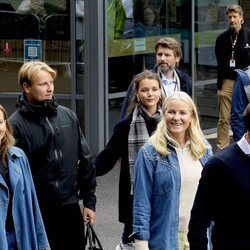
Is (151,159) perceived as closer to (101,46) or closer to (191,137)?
(191,137)

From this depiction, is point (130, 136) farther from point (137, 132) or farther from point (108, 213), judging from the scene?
point (108, 213)

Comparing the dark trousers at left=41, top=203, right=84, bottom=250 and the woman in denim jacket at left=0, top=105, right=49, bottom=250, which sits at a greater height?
the woman in denim jacket at left=0, top=105, right=49, bottom=250

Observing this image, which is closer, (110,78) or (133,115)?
(133,115)

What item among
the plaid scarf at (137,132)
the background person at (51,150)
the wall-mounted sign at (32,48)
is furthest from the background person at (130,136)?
the wall-mounted sign at (32,48)

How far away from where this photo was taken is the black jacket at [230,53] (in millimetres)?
11952

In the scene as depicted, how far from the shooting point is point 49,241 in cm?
596

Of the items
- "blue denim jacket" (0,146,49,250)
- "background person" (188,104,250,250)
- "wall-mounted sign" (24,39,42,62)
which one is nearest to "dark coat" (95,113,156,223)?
"blue denim jacket" (0,146,49,250)

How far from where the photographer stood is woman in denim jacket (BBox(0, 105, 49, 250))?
5.16 m

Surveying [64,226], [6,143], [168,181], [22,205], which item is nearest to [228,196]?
[168,181]

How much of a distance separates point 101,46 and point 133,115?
18.2 feet

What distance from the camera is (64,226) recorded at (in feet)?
19.5

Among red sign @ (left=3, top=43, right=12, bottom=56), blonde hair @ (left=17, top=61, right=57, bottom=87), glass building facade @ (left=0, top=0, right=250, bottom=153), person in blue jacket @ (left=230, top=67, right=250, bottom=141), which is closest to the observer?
blonde hair @ (left=17, top=61, right=57, bottom=87)

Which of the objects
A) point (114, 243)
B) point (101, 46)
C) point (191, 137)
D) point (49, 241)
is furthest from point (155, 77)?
point (101, 46)

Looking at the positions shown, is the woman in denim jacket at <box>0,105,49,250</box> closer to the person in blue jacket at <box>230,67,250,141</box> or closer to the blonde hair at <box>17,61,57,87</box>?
the blonde hair at <box>17,61,57,87</box>
